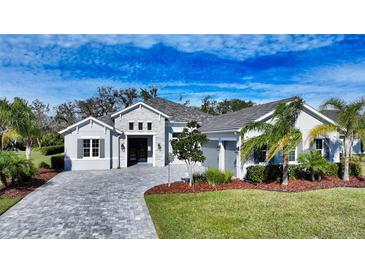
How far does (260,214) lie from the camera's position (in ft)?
27.0

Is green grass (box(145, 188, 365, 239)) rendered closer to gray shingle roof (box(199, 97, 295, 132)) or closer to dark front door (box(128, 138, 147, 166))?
gray shingle roof (box(199, 97, 295, 132))

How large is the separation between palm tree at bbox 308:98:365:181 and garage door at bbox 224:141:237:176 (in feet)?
14.5

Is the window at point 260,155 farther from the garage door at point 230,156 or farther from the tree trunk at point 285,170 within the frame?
the tree trunk at point 285,170

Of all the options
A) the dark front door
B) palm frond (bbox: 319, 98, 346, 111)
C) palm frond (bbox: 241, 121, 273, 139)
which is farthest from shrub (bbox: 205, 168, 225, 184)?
the dark front door

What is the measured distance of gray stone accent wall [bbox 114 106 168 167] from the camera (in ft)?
69.4

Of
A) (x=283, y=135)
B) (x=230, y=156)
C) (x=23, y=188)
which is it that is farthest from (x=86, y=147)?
(x=283, y=135)

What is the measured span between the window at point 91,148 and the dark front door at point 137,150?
4525 millimetres
